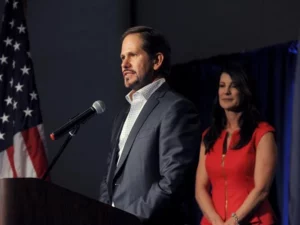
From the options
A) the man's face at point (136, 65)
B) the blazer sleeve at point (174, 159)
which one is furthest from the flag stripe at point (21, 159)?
the blazer sleeve at point (174, 159)

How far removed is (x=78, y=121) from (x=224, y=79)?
142 centimetres

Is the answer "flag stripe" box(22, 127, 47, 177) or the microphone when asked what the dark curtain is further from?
the microphone

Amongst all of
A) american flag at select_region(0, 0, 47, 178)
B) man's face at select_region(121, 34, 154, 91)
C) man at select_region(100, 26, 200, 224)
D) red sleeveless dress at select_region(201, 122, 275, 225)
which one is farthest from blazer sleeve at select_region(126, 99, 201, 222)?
american flag at select_region(0, 0, 47, 178)

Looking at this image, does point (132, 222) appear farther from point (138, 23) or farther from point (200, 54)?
point (138, 23)

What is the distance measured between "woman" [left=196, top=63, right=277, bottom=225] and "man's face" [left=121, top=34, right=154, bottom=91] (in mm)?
860

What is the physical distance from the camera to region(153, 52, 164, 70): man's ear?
2395 millimetres

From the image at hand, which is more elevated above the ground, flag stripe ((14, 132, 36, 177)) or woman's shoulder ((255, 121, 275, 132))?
woman's shoulder ((255, 121, 275, 132))

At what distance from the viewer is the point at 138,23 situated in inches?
208

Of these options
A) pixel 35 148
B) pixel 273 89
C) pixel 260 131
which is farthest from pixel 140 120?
pixel 273 89

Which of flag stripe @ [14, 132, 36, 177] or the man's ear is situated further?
flag stripe @ [14, 132, 36, 177]

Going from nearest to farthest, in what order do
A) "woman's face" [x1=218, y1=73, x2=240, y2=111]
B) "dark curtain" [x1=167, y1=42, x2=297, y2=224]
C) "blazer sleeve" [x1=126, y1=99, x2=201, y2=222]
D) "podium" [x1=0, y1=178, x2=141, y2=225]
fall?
1. "podium" [x1=0, y1=178, x2=141, y2=225]
2. "blazer sleeve" [x1=126, y1=99, x2=201, y2=222]
3. "woman's face" [x1=218, y1=73, x2=240, y2=111]
4. "dark curtain" [x1=167, y1=42, x2=297, y2=224]

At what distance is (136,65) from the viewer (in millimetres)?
2344

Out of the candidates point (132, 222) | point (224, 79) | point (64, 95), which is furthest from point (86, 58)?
point (132, 222)

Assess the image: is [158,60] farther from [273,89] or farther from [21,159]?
[273,89]
